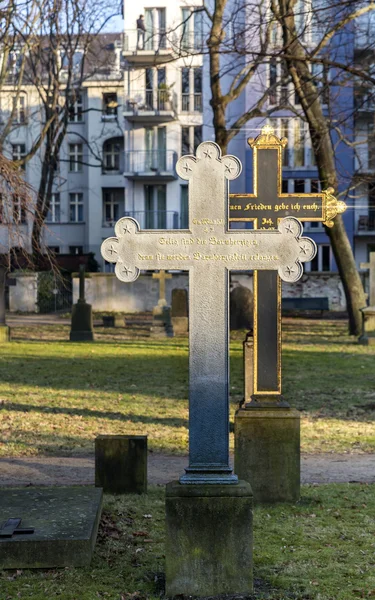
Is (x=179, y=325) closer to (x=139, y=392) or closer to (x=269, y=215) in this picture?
(x=139, y=392)

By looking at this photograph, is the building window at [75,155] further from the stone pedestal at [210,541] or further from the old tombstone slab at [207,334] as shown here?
the stone pedestal at [210,541]

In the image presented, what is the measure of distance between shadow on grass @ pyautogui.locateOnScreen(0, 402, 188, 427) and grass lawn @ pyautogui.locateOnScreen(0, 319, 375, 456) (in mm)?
14

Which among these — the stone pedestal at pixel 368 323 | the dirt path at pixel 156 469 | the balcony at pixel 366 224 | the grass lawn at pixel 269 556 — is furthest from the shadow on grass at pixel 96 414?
the balcony at pixel 366 224

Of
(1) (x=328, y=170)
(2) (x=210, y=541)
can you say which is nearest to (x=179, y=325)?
(1) (x=328, y=170)

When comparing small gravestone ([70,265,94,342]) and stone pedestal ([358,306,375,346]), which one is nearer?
stone pedestal ([358,306,375,346])

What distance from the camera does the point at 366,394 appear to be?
16750 mm

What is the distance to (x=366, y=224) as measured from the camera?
168 ft

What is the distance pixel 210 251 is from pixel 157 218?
144 feet

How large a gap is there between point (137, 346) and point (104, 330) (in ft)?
18.9

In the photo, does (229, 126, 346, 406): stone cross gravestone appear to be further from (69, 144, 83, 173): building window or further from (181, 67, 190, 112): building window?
(69, 144, 83, 173): building window

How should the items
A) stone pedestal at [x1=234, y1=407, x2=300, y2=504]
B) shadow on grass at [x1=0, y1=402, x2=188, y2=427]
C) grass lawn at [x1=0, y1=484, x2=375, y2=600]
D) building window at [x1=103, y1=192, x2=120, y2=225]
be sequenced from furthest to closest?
building window at [x1=103, y1=192, x2=120, y2=225]
shadow on grass at [x1=0, y1=402, x2=188, y2=427]
stone pedestal at [x1=234, y1=407, x2=300, y2=504]
grass lawn at [x1=0, y1=484, x2=375, y2=600]

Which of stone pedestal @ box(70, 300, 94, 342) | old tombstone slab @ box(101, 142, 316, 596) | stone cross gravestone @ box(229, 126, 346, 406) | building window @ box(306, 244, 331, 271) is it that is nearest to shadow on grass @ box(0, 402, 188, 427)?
stone cross gravestone @ box(229, 126, 346, 406)

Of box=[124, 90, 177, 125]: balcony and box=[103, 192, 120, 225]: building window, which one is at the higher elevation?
box=[124, 90, 177, 125]: balcony

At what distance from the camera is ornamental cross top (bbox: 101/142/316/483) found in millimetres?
6305
